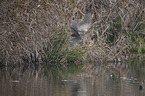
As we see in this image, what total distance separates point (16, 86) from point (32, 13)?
4.24m

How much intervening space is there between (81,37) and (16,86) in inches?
275

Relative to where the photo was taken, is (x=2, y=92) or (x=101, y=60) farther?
(x=101, y=60)

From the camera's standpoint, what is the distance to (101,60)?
1227 centimetres

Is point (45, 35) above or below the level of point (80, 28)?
below

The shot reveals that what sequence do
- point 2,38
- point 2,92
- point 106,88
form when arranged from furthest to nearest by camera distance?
point 2,38 < point 106,88 < point 2,92

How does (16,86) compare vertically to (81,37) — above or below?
below

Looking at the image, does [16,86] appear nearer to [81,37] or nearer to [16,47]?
[16,47]

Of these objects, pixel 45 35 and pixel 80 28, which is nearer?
pixel 45 35

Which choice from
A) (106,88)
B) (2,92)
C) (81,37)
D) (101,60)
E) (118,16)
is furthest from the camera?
(118,16)

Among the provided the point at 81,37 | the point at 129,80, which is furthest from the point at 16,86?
the point at 81,37

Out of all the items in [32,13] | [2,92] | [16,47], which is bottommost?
[2,92]

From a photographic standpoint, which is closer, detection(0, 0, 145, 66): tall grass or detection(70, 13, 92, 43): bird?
detection(0, 0, 145, 66): tall grass

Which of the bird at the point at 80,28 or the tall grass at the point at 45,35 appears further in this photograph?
the bird at the point at 80,28

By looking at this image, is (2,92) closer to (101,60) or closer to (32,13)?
(32,13)
